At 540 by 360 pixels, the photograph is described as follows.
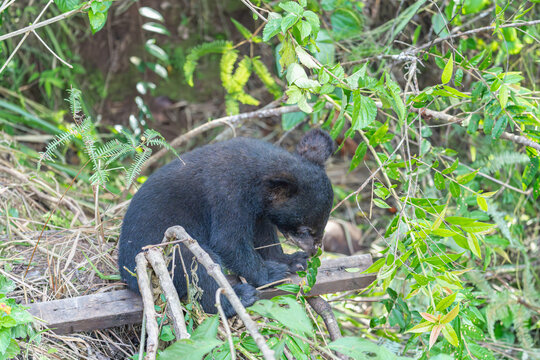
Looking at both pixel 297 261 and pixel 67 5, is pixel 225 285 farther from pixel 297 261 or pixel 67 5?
pixel 67 5

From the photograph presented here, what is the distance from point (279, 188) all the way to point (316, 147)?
403 millimetres

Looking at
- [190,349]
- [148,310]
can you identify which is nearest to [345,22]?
[148,310]

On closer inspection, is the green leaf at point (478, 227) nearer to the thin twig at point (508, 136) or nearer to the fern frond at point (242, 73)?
the thin twig at point (508, 136)

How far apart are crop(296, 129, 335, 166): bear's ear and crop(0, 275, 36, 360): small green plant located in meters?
1.91

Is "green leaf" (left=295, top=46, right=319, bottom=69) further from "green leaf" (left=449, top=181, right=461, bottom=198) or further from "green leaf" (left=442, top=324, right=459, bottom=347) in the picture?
"green leaf" (left=442, top=324, right=459, bottom=347)

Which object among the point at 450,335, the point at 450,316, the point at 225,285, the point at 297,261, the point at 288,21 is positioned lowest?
the point at 297,261

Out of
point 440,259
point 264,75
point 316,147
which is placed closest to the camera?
point 440,259

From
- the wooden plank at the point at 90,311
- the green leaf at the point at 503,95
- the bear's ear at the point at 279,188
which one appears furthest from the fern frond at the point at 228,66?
the green leaf at the point at 503,95

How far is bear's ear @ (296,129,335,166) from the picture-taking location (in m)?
3.70

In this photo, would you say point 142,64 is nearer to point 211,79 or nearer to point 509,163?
point 211,79

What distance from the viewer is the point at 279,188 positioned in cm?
352

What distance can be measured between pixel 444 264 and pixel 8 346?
1.98 m

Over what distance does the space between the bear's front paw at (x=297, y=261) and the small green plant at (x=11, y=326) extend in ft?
5.54

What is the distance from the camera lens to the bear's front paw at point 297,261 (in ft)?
12.3
